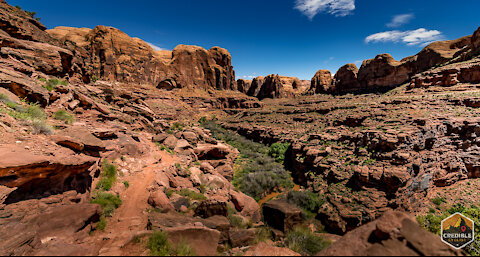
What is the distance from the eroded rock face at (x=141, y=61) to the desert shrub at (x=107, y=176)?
47296mm

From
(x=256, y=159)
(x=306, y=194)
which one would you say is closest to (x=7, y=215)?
(x=306, y=194)

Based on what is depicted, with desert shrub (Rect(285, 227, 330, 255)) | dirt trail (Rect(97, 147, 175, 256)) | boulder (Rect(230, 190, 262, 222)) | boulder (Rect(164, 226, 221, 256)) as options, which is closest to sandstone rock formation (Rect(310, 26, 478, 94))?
boulder (Rect(230, 190, 262, 222))

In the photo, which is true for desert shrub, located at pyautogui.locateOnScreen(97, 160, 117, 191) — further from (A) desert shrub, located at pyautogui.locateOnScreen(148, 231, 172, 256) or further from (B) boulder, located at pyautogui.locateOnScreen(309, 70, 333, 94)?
(B) boulder, located at pyautogui.locateOnScreen(309, 70, 333, 94)

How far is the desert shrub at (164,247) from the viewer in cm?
344

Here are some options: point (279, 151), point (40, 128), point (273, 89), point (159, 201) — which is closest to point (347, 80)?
point (273, 89)

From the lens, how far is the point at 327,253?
10.3 ft

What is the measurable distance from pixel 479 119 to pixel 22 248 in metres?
31.1

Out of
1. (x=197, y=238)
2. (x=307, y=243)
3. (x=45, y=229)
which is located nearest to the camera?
(x=45, y=229)

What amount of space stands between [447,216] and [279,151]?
1698cm

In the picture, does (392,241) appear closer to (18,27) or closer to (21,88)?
(21,88)

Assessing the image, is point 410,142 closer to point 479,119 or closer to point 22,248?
point 479,119

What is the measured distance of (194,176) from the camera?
11352 mm

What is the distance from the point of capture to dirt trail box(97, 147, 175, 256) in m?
3.85

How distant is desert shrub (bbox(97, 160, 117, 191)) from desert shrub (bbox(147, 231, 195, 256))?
492cm
